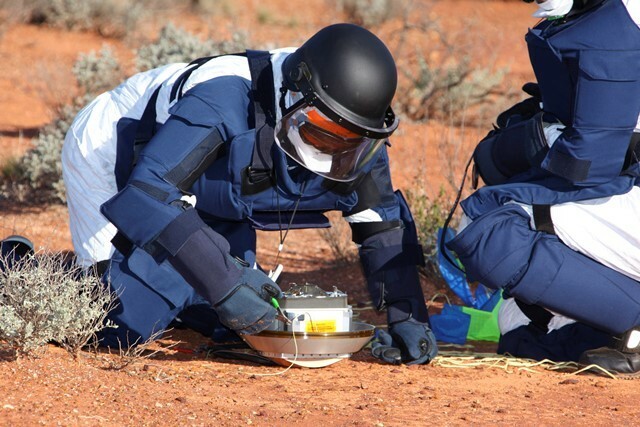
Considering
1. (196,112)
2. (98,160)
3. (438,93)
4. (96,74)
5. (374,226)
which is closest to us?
(196,112)

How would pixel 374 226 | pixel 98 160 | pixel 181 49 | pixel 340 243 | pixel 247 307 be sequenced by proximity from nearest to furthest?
pixel 247 307 < pixel 374 226 < pixel 98 160 < pixel 340 243 < pixel 181 49

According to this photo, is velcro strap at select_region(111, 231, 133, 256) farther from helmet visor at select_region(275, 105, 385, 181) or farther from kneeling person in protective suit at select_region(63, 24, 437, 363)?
helmet visor at select_region(275, 105, 385, 181)

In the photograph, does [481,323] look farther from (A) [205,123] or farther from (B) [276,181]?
(A) [205,123]

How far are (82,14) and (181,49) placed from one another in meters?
4.76

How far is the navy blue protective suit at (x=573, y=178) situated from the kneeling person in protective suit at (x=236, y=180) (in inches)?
15.6

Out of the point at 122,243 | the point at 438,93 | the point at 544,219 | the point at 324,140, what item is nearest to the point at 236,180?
the point at 324,140

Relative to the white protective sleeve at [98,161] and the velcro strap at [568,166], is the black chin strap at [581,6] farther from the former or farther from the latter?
the white protective sleeve at [98,161]

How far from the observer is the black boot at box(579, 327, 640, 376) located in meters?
4.53

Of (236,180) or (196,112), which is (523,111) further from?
(196,112)

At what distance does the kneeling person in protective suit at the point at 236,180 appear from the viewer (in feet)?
13.5

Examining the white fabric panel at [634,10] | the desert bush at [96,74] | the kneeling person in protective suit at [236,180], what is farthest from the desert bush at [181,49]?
the white fabric panel at [634,10]

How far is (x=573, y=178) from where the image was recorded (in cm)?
443

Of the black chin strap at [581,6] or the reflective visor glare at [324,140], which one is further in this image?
the black chin strap at [581,6]

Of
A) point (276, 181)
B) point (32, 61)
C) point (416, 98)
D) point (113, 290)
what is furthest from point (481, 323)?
point (32, 61)
